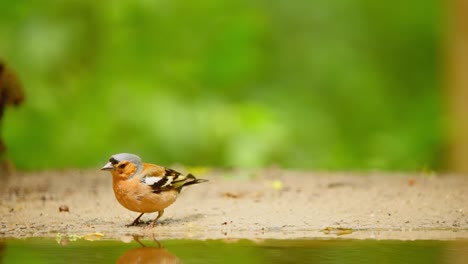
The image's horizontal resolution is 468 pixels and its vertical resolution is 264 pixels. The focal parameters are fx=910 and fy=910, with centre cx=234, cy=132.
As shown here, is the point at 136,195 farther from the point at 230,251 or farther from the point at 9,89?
the point at 9,89

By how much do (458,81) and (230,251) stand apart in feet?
29.5

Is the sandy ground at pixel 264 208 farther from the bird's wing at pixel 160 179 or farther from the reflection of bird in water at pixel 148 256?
the reflection of bird in water at pixel 148 256

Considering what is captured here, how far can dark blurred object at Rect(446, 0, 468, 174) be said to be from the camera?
14.0 m

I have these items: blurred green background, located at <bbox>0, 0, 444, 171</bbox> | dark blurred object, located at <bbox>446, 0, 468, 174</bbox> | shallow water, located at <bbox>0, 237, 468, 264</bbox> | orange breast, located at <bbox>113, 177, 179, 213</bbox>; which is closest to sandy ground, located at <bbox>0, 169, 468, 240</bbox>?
orange breast, located at <bbox>113, 177, 179, 213</bbox>

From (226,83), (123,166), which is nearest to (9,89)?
(123,166)

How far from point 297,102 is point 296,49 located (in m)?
1.19

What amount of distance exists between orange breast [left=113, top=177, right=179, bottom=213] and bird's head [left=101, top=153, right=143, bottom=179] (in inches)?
1.9

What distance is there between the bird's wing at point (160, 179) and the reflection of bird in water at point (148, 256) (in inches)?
41.8

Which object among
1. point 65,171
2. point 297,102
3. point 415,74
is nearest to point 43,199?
point 65,171

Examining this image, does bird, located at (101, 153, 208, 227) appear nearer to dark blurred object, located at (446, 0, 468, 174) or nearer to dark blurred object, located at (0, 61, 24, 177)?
dark blurred object, located at (0, 61, 24, 177)

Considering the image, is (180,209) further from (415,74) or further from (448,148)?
(415,74)

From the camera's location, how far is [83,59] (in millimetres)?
15047

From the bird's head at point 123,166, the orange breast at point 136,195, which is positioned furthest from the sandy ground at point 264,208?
the bird's head at point 123,166

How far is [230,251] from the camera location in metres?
6.12
